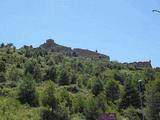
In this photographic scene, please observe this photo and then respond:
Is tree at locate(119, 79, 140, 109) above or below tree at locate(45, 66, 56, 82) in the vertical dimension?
below

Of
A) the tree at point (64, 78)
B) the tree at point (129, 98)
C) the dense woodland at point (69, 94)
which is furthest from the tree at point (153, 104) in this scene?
the tree at point (64, 78)

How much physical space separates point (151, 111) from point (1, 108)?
2391cm

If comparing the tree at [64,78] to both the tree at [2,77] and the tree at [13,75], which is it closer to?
the tree at [13,75]

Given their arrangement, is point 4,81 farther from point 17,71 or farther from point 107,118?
point 107,118

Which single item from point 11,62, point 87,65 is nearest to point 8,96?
point 11,62

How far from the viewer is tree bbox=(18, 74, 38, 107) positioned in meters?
86.9

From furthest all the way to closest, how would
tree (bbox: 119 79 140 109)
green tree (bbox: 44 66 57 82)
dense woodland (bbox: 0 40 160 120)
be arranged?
green tree (bbox: 44 66 57 82) < tree (bbox: 119 79 140 109) < dense woodland (bbox: 0 40 160 120)

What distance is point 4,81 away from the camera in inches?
4097

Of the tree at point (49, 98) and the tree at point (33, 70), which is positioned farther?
the tree at point (33, 70)

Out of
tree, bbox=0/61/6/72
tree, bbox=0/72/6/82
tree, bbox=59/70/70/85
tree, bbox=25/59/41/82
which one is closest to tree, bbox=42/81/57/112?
tree, bbox=0/72/6/82

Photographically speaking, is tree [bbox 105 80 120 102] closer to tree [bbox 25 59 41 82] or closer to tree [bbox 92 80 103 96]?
tree [bbox 92 80 103 96]

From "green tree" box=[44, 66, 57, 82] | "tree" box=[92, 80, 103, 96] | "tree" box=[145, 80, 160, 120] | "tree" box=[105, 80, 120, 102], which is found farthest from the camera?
"green tree" box=[44, 66, 57, 82]

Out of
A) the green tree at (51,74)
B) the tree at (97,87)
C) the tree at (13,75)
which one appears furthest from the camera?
the green tree at (51,74)

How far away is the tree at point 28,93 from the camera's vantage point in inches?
3423
